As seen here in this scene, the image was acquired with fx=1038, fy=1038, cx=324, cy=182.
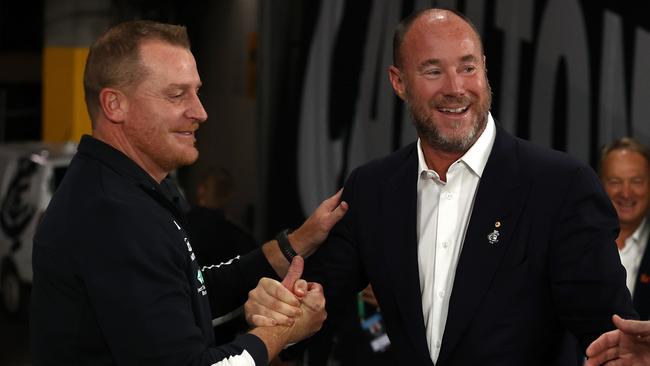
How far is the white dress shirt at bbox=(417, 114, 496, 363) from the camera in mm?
2477

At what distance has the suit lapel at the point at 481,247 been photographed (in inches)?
93.8

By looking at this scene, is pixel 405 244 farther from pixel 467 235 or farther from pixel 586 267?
pixel 586 267

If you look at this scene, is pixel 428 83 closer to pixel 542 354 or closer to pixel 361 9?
pixel 542 354

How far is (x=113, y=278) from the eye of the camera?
6.86 ft

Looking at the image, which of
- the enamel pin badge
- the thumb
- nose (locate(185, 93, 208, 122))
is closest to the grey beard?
the enamel pin badge

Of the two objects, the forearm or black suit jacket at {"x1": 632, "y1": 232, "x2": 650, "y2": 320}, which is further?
black suit jacket at {"x1": 632, "y1": 232, "x2": 650, "y2": 320}

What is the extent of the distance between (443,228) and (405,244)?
0.10 m

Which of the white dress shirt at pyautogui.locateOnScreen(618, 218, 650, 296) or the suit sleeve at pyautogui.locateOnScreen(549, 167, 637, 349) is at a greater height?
the suit sleeve at pyautogui.locateOnScreen(549, 167, 637, 349)

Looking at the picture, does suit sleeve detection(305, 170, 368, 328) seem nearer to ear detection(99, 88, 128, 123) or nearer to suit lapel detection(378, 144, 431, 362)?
suit lapel detection(378, 144, 431, 362)

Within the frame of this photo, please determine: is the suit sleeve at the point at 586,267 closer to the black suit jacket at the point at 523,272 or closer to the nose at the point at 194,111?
the black suit jacket at the point at 523,272

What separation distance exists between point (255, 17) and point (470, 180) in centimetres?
487

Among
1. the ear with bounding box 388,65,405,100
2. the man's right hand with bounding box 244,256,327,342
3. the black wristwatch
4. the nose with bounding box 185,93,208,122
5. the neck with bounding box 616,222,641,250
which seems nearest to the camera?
the nose with bounding box 185,93,208,122

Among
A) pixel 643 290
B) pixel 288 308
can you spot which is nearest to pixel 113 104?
pixel 288 308

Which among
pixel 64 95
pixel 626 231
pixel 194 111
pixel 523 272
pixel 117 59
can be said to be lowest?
pixel 64 95
